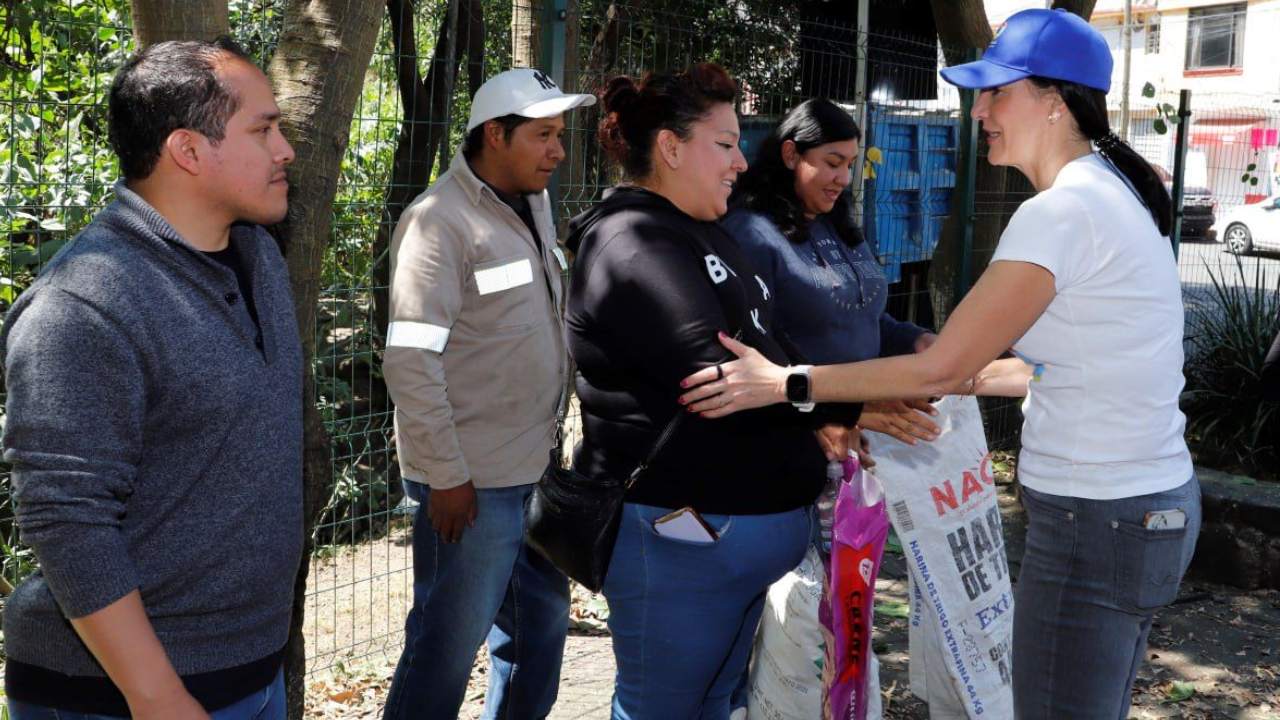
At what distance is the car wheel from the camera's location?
21.5 meters

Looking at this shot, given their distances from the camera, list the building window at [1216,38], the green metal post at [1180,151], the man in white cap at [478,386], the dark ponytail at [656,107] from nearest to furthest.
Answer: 1. the dark ponytail at [656,107]
2. the man in white cap at [478,386]
3. the green metal post at [1180,151]
4. the building window at [1216,38]

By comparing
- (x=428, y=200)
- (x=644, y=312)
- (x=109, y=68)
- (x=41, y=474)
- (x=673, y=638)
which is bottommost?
(x=673, y=638)

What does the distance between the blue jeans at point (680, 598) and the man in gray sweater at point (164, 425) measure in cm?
81

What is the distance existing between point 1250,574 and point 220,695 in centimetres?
505

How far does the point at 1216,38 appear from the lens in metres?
38.4

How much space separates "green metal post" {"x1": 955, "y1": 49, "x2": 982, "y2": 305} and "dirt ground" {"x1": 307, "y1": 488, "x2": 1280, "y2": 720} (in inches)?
83.5

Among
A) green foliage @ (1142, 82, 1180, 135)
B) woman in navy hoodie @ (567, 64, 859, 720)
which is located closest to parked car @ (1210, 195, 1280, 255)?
green foliage @ (1142, 82, 1180, 135)

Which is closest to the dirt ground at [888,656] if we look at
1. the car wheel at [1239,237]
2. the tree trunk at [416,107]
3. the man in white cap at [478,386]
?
the man in white cap at [478,386]

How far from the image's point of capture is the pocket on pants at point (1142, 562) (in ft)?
8.09

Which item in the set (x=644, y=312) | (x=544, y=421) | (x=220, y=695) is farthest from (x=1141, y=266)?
(x=220, y=695)

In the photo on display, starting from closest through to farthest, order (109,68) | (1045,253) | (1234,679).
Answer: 1. (1045,253)
2. (109,68)
3. (1234,679)

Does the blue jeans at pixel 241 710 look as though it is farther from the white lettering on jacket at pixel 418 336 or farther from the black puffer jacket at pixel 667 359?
the white lettering on jacket at pixel 418 336

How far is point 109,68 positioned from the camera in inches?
171

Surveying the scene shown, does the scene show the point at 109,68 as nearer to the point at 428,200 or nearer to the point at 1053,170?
the point at 428,200
